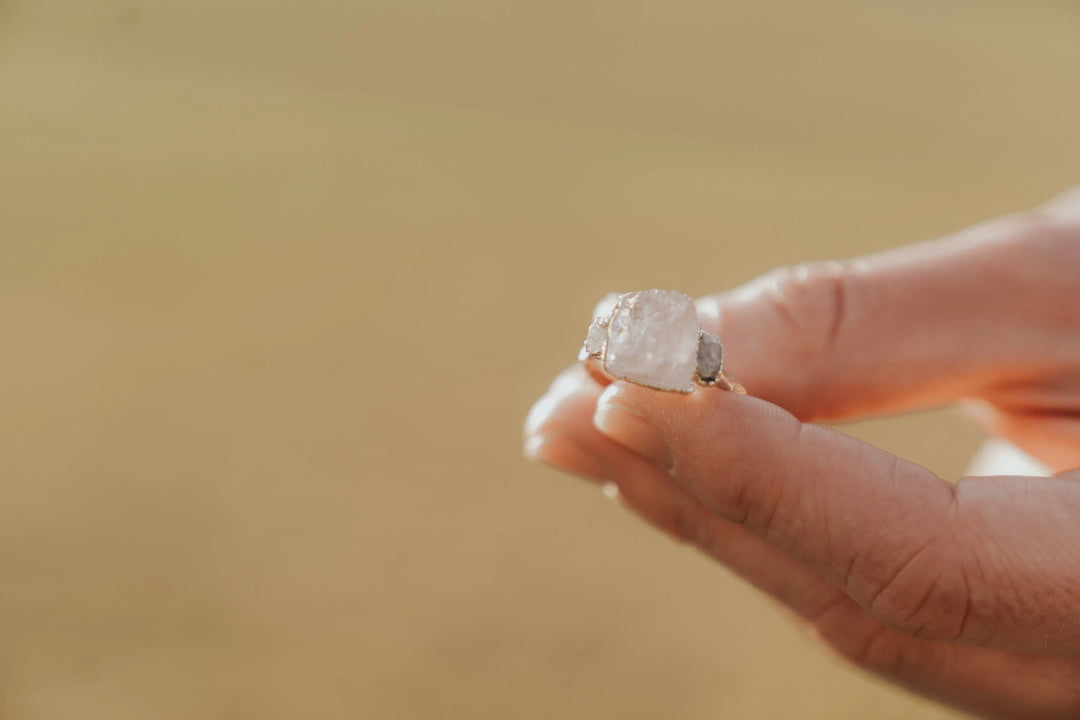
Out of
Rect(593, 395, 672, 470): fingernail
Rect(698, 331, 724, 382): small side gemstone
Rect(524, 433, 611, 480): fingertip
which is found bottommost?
Rect(524, 433, 611, 480): fingertip

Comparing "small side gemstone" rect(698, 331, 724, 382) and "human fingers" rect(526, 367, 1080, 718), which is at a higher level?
"small side gemstone" rect(698, 331, 724, 382)

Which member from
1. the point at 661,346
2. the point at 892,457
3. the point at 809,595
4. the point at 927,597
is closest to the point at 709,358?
the point at 661,346

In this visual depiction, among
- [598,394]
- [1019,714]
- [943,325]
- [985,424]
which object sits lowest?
[1019,714]

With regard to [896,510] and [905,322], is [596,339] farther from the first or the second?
[905,322]

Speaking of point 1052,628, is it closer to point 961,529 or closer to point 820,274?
point 961,529

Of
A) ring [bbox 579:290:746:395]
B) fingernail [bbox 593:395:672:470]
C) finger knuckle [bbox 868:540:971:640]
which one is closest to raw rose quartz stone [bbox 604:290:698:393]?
ring [bbox 579:290:746:395]

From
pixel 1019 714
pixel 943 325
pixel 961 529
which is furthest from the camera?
pixel 943 325

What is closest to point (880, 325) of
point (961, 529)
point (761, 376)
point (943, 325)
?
point (943, 325)

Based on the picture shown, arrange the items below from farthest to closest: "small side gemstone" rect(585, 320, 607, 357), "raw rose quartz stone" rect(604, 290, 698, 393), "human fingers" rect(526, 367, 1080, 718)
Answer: "human fingers" rect(526, 367, 1080, 718) → "small side gemstone" rect(585, 320, 607, 357) → "raw rose quartz stone" rect(604, 290, 698, 393)

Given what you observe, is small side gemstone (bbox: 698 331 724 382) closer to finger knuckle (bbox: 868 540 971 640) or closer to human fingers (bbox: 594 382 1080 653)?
human fingers (bbox: 594 382 1080 653)
